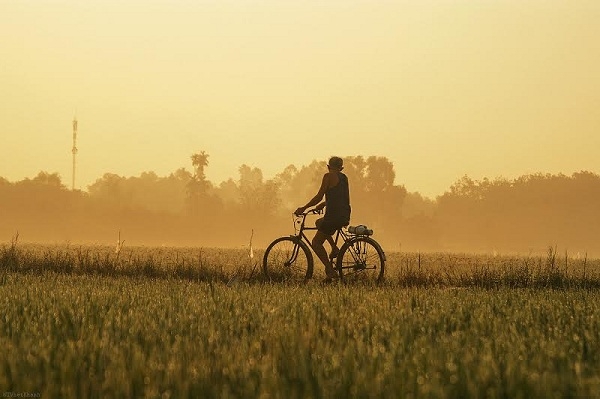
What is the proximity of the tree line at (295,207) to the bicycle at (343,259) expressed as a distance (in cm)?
12883

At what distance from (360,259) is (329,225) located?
95 centimetres

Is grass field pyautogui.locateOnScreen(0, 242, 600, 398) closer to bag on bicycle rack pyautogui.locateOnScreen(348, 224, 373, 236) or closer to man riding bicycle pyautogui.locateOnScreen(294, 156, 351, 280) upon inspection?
man riding bicycle pyautogui.locateOnScreen(294, 156, 351, 280)

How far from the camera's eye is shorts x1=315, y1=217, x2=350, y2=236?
14645mm

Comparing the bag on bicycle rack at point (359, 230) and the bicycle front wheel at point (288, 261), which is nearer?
the bag on bicycle rack at point (359, 230)

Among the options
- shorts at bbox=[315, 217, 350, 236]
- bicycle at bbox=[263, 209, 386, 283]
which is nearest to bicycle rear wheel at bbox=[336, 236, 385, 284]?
bicycle at bbox=[263, 209, 386, 283]

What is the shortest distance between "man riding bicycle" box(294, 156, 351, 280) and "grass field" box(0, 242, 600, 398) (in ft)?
12.2

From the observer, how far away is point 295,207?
162875 mm

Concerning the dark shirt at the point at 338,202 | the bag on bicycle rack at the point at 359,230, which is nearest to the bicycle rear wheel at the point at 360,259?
the bag on bicycle rack at the point at 359,230

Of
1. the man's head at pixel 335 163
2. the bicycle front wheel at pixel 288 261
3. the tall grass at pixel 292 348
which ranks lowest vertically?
the tall grass at pixel 292 348

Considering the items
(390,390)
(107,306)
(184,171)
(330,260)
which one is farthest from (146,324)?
(184,171)

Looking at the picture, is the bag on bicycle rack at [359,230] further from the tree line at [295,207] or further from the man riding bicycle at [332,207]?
the tree line at [295,207]

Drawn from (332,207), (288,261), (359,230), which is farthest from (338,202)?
(288,261)

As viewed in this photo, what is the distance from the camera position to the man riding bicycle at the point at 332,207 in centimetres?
1448

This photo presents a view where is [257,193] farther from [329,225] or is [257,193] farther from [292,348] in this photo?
[292,348]
